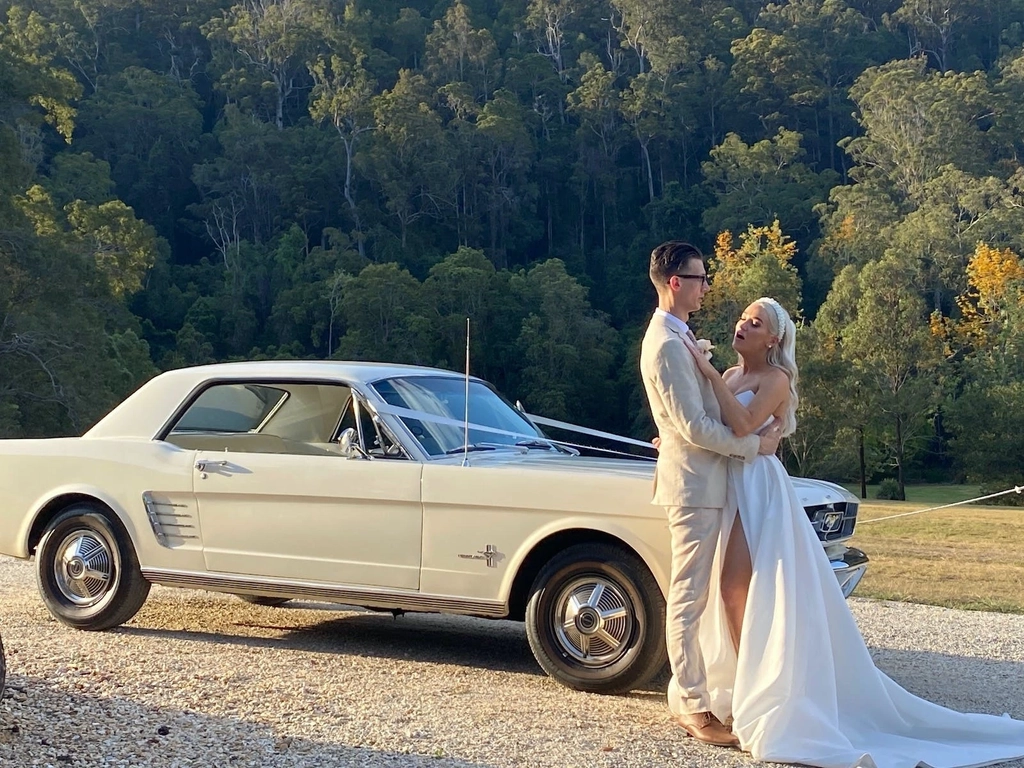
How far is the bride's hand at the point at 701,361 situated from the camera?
5.39 m

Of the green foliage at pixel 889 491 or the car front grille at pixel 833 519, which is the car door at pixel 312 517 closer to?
the car front grille at pixel 833 519

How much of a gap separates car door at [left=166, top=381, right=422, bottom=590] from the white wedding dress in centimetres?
189

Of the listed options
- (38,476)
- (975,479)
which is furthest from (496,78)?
(38,476)

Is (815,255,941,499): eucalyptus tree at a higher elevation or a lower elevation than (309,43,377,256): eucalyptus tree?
lower

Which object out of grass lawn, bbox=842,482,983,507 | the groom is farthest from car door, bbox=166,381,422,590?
grass lawn, bbox=842,482,983,507

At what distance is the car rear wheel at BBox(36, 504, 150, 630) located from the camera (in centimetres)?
742

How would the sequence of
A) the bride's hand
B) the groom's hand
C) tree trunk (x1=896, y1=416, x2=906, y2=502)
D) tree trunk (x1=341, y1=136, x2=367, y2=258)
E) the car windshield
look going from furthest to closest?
tree trunk (x1=341, y1=136, x2=367, y2=258) → tree trunk (x1=896, y1=416, x2=906, y2=502) → the car windshield → the groom's hand → the bride's hand

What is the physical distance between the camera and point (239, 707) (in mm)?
5594

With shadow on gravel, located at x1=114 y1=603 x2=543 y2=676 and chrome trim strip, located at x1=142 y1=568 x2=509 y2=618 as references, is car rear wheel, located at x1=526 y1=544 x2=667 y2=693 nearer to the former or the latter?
chrome trim strip, located at x1=142 y1=568 x2=509 y2=618

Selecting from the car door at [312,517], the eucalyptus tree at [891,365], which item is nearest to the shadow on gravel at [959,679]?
the car door at [312,517]

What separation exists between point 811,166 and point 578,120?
1708cm

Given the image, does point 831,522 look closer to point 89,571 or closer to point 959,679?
point 959,679

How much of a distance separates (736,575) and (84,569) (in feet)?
13.6

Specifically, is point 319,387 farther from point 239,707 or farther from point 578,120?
point 578,120
